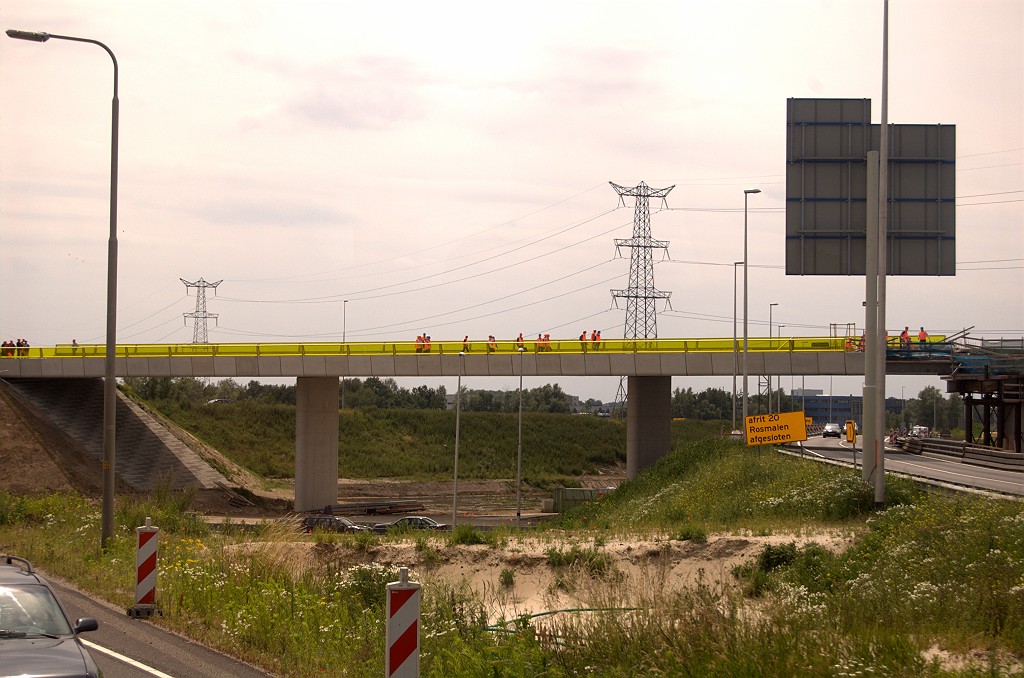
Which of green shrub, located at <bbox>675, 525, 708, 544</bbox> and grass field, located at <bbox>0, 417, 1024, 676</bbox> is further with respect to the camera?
green shrub, located at <bbox>675, 525, 708, 544</bbox>

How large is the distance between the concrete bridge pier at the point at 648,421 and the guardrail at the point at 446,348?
91.5 inches

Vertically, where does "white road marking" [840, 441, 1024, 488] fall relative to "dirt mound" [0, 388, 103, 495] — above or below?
above

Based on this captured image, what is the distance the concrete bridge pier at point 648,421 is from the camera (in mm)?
46188

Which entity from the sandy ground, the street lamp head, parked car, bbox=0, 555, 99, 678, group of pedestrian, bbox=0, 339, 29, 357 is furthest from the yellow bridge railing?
parked car, bbox=0, 555, 99, 678

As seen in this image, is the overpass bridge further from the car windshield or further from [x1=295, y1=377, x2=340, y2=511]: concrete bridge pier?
the car windshield

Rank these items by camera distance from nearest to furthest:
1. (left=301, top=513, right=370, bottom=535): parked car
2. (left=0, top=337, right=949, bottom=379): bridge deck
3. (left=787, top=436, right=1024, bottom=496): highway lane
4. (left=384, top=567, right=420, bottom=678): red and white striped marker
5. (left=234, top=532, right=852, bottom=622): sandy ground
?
(left=384, top=567, right=420, bottom=678): red and white striped marker
(left=234, top=532, right=852, bottom=622): sandy ground
(left=787, top=436, right=1024, bottom=496): highway lane
(left=301, top=513, right=370, bottom=535): parked car
(left=0, top=337, right=949, bottom=379): bridge deck

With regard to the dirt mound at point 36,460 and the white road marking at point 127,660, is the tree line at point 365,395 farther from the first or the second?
the white road marking at point 127,660

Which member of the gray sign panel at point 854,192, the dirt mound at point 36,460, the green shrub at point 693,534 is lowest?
the dirt mound at point 36,460

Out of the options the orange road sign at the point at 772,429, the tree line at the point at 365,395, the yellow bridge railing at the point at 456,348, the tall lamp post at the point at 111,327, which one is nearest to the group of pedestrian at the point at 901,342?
the yellow bridge railing at the point at 456,348

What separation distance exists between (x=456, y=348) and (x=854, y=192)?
27.2 metres

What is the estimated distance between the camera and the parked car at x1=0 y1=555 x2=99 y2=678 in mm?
7328

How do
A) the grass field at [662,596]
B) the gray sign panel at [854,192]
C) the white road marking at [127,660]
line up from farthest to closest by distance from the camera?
the gray sign panel at [854,192] < the white road marking at [127,660] < the grass field at [662,596]

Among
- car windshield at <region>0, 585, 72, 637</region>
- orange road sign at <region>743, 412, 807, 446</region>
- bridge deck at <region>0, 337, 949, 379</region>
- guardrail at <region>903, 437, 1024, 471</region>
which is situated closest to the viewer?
car windshield at <region>0, 585, 72, 637</region>

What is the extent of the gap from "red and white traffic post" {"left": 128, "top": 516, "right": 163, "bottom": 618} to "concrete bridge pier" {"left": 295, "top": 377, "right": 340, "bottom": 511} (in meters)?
33.1
